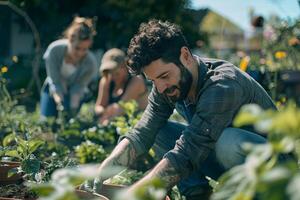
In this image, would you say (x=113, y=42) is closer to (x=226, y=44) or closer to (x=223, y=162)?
(x=223, y=162)

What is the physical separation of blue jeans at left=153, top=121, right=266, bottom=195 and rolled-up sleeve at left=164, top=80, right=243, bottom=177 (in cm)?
20

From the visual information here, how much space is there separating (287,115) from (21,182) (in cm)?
195

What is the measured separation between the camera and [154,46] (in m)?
2.49

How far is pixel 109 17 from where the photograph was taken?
14.7 metres

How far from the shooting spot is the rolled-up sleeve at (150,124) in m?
2.86

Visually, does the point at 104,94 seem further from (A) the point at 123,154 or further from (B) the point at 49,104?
(A) the point at 123,154

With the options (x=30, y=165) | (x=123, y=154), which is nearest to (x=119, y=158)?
(x=123, y=154)

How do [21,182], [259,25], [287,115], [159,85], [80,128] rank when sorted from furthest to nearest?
[259,25] < [80,128] < [21,182] < [159,85] < [287,115]

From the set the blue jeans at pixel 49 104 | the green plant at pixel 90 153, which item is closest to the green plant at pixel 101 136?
the green plant at pixel 90 153

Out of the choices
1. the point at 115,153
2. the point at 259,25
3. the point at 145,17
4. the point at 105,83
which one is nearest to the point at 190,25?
the point at 145,17

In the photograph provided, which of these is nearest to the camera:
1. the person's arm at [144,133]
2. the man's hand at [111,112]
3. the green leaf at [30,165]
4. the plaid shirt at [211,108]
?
the plaid shirt at [211,108]

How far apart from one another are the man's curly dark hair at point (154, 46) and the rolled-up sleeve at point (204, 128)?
26 cm

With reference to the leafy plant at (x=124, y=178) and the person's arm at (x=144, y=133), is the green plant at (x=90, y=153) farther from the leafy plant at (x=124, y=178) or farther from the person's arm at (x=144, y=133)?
the person's arm at (x=144, y=133)

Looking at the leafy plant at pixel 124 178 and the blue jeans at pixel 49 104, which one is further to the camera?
the blue jeans at pixel 49 104
